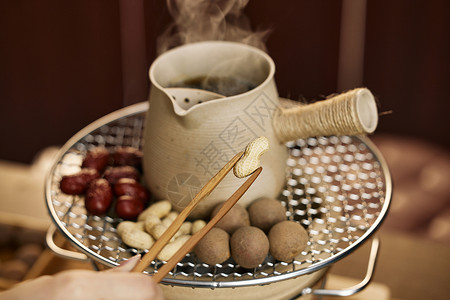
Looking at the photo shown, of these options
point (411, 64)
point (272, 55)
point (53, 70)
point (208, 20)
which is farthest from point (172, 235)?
point (53, 70)

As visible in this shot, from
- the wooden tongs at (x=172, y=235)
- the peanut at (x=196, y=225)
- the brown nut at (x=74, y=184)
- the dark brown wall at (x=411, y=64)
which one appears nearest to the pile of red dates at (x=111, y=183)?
the brown nut at (x=74, y=184)

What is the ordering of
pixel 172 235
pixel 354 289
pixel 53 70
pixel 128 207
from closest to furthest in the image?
pixel 172 235
pixel 354 289
pixel 128 207
pixel 53 70

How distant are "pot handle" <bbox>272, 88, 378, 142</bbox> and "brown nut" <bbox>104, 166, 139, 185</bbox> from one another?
31 centimetres

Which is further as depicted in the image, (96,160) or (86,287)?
(96,160)

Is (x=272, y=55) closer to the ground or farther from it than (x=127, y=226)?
closer to the ground

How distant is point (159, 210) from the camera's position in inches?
34.8

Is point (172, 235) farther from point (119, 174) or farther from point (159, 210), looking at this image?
point (119, 174)

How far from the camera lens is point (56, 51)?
2.16 meters

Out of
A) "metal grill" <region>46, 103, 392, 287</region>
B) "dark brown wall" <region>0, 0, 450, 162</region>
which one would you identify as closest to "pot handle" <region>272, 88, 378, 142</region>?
"metal grill" <region>46, 103, 392, 287</region>

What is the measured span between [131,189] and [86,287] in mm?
458

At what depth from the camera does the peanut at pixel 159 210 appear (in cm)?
88

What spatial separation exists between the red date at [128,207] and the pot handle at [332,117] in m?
0.29

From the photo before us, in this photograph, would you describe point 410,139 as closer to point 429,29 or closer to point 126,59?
point 429,29

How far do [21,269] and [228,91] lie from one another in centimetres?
68
